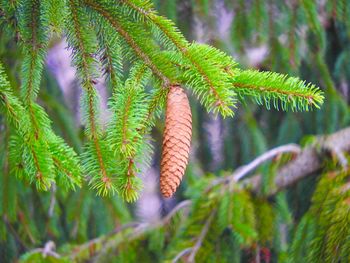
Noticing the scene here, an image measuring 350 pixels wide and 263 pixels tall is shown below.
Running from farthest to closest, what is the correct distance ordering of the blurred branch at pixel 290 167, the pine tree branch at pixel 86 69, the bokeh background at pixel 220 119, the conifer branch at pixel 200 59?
the bokeh background at pixel 220 119 → the blurred branch at pixel 290 167 → the pine tree branch at pixel 86 69 → the conifer branch at pixel 200 59

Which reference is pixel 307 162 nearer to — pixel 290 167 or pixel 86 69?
pixel 290 167

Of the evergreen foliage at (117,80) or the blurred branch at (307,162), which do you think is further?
the blurred branch at (307,162)

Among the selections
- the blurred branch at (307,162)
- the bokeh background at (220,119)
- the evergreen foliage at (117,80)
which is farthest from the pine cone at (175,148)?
the bokeh background at (220,119)

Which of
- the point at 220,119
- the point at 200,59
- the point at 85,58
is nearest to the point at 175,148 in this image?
the point at 200,59

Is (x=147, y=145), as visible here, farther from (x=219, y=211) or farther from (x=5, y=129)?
(x=5, y=129)

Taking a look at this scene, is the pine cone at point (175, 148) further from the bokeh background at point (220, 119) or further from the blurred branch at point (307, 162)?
the bokeh background at point (220, 119)

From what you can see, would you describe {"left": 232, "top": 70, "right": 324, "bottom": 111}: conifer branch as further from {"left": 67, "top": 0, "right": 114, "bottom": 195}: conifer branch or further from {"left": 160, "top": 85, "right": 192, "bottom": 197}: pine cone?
{"left": 67, "top": 0, "right": 114, "bottom": 195}: conifer branch
